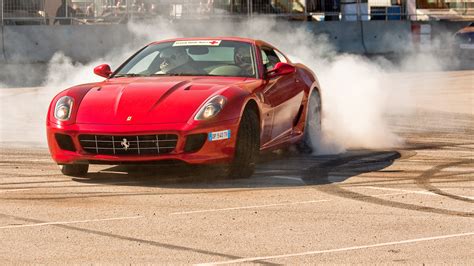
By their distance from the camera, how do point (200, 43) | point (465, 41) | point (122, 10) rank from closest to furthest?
1. point (200, 43)
2. point (122, 10)
3. point (465, 41)

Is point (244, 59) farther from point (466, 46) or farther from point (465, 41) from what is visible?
point (466, 46)

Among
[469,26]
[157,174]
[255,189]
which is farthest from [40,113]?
[469,26]

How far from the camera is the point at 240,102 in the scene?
10.1 m

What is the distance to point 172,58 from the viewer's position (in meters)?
11.4

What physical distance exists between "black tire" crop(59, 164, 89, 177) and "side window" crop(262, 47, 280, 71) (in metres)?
2.28

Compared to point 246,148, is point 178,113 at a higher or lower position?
higher

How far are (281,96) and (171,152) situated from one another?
6.29ft

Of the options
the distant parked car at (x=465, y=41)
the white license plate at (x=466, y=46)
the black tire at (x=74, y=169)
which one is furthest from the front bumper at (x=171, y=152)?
the white license plate at (x=466, y=46)

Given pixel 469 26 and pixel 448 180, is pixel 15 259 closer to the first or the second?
pixel 448 180

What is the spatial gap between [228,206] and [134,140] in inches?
57.7

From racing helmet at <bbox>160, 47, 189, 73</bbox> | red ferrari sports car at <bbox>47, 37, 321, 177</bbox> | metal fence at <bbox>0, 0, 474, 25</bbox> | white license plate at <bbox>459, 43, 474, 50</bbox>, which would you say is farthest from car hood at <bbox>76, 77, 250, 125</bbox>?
white license plate at <bbox>459, 43, 474, 50</bbox>

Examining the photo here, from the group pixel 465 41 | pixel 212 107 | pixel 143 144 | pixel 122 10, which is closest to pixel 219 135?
pixel 212 107

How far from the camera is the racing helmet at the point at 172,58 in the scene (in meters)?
11.3

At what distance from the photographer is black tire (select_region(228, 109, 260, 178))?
10.1 metres
